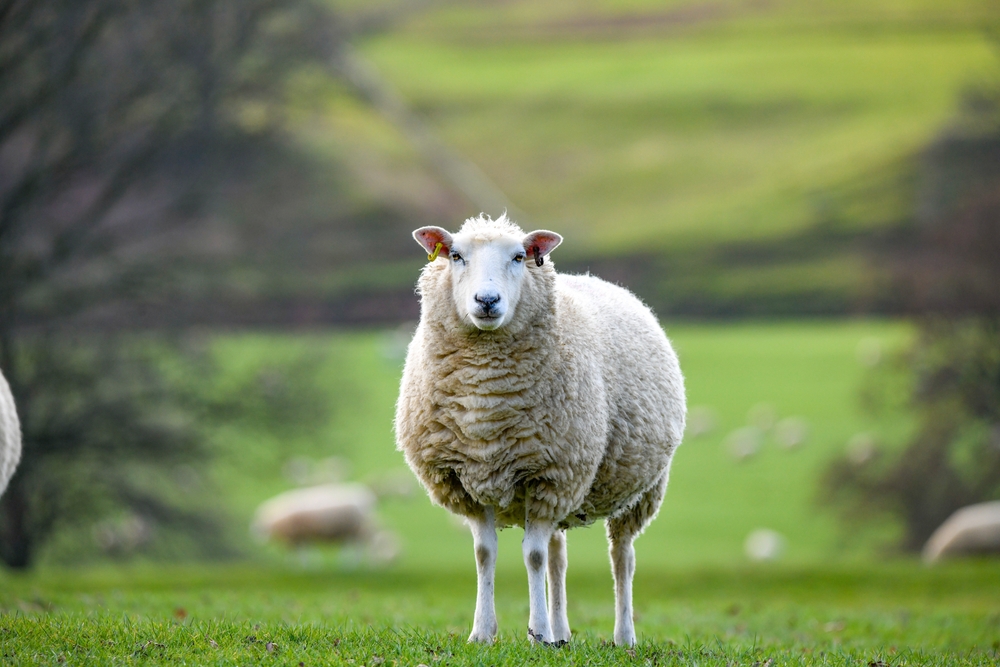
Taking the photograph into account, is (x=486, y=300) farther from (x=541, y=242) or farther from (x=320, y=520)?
(x=320, y=520)

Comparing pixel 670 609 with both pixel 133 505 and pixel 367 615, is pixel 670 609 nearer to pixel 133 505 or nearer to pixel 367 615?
pixel 367 615

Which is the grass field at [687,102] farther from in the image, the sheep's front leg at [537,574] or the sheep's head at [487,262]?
the sheep's front leg at [537,574]

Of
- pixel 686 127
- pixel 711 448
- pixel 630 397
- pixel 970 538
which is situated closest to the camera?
pixel 630 397

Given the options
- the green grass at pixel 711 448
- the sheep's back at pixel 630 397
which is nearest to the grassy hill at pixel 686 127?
the green grass at pixel 711 448

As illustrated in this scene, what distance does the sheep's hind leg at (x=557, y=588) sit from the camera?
6895 mm

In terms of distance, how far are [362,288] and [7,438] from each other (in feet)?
124

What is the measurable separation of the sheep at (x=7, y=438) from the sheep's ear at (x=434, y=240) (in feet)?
9.13

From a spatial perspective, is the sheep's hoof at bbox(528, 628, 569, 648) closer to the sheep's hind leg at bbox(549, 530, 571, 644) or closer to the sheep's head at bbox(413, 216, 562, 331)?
the sheep's hind leg at bbox(549, 530, 571, 644)

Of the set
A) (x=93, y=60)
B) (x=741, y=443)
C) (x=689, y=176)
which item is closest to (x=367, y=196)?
(x=689, y=176)

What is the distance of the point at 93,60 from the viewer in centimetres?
1712

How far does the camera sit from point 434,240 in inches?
265

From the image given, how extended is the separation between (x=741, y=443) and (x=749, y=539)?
4.45 meters

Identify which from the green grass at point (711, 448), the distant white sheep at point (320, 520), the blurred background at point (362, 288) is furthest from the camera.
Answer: the green grass at point (711, 448)

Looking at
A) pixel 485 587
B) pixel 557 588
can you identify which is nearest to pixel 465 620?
pixel 557 588
